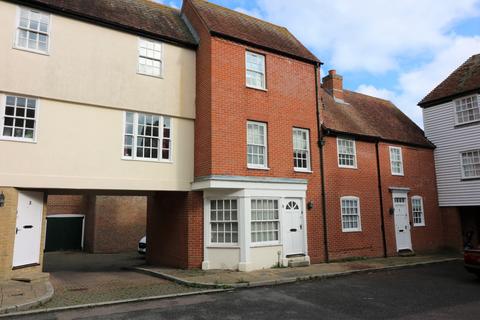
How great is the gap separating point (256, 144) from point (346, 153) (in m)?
5.33

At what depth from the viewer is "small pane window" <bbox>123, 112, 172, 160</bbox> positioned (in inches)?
508

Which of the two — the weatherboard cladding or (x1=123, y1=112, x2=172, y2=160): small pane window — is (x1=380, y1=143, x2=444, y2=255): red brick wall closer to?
the weatherboard cladding

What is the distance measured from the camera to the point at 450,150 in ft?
66.4

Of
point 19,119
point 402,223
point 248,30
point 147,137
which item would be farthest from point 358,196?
point 19,119

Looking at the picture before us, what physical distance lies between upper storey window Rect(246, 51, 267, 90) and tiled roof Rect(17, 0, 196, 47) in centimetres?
229

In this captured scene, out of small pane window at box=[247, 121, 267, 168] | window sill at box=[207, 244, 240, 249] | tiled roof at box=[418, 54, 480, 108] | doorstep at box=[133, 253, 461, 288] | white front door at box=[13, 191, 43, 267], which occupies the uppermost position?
tiled roof at box=[418, 54, 480, 108]

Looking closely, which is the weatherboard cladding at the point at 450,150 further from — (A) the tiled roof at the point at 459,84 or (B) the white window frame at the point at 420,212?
(B) the white window frame at the point at 420,212

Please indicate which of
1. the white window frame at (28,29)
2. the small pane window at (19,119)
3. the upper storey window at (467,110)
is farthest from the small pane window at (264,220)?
the upper storey window at (467,110)

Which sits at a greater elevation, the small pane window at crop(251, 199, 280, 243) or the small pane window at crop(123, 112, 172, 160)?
the small pane window at crop(123, 112, 172, 160)

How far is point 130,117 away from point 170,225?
14.7 feet

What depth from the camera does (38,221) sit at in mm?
12086

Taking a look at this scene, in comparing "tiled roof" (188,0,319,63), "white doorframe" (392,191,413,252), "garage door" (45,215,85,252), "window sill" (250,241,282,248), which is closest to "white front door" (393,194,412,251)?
"white doorframe" (392,191,413,252)

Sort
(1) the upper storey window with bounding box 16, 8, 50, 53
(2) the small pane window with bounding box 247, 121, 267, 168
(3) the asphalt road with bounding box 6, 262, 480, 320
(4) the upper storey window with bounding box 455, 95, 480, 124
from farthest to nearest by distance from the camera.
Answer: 1. (4) the upper storey window with bounding box 455, 95, 480, 124
2. (2) the small pane window with bounding box 247, 121, 267, 168
3. (1) the upper storey window with bounding box 16, 8, 50, 53
4. (3) the asphalt road with bounding box 6, 262, 480, 320

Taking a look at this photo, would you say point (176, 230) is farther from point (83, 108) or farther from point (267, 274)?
point (83, 108)
